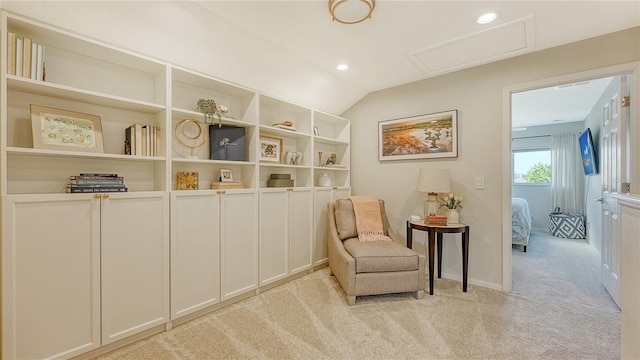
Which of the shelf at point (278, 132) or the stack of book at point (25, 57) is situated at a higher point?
the stack of book at point (25, 57)

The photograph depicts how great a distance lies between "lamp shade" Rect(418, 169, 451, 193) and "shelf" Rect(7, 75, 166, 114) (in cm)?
249

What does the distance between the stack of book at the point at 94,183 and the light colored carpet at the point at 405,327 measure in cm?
107

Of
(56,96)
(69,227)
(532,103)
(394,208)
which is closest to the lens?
(69,227)

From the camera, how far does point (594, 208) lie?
4.54 metres

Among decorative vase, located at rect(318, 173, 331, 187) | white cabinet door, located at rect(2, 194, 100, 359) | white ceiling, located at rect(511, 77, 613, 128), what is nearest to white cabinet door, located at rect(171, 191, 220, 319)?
white cabinet door, located at rect(2, 194, 100, 359)

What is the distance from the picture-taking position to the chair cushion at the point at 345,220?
300 centimetres

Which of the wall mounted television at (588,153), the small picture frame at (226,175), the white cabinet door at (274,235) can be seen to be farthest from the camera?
the wall mounted television at (588,153)

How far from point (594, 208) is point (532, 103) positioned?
2.07 metres

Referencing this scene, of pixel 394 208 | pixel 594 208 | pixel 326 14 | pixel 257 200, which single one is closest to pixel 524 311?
pixel 394 208

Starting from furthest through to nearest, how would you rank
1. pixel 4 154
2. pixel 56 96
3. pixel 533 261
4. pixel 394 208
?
pixel 533 261 < pixel 394 208 < pixel 56 96 < pixel 4 154

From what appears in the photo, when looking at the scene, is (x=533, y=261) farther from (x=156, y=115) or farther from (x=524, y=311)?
(x=156, y=115)

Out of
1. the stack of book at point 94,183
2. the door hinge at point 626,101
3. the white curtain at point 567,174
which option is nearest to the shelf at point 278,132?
the stack of book at point 94,183

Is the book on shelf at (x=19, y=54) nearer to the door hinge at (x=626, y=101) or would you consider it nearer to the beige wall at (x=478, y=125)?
the beige wall at (x=478, y=125)

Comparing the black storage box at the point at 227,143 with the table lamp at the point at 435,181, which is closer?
the black storage box at the point at 227,143
